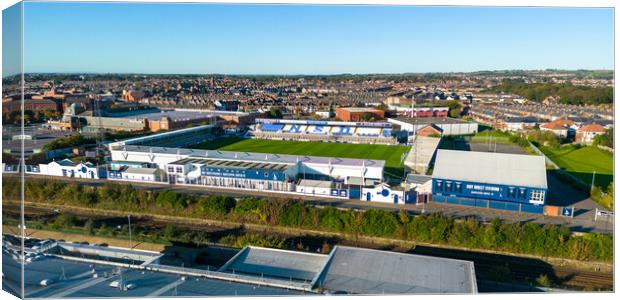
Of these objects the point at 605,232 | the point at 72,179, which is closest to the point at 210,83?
the point at 72,179

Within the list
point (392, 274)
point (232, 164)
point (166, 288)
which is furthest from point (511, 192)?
point (166, 288)

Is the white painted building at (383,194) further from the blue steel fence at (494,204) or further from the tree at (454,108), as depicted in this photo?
the tree at (454,108)

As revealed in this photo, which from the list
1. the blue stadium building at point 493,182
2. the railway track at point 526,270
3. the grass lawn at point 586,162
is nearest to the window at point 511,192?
the blue stadium building at point 493,182

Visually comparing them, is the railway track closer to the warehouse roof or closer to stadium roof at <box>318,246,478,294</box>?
stadium roof at <box>318,246,478,294</box>

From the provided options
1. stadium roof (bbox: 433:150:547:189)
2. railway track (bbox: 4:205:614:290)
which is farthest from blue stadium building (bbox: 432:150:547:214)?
railway track (bbox: 4:205:614:290)

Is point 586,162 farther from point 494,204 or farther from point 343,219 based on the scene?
point 343,219
